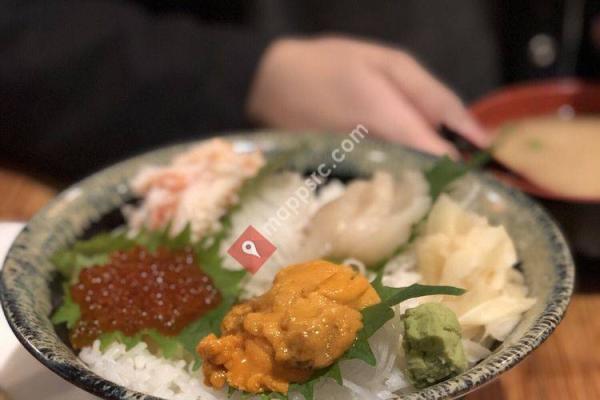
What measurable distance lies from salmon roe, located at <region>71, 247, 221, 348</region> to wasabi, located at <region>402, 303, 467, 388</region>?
33 cm

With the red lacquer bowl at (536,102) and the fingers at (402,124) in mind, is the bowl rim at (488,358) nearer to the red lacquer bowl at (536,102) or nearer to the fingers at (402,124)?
the fingers at (402,124)

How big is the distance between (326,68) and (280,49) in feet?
0.49

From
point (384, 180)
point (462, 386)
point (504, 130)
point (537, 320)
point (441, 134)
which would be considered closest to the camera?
point (462, 386)

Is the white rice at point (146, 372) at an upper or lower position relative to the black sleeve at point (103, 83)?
lower

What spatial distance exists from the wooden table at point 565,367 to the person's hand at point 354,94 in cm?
38

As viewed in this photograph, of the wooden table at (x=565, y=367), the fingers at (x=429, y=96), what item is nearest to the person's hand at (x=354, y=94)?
the fingers at (x=429, y=96)

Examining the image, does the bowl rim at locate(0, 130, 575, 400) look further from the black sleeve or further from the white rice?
the black sleeve

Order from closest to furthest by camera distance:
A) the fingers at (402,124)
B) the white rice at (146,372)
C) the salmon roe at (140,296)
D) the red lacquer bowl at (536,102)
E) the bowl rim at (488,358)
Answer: the bowl rim at (488,358), the white rice at (146,372), the salmon roe at (140,296), the fingers at (402,124), the red lacquer bowl at (536,102)

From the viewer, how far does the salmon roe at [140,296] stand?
1017 millimetres

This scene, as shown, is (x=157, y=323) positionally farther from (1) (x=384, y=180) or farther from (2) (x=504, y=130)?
(2) (x=504, y=130)

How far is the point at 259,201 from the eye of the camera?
1.31 metres

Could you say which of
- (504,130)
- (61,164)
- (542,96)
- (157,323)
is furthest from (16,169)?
(542,96)

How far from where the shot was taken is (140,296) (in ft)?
3.44

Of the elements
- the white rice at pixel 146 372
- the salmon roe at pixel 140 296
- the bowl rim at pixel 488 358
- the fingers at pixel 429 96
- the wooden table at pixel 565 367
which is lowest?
the wooden table at pixel 565 367
